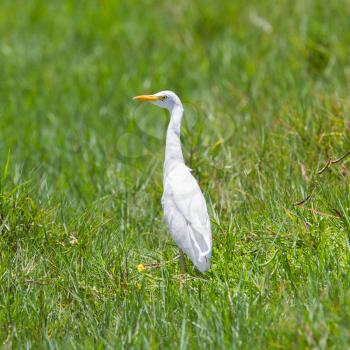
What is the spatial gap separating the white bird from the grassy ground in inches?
6.7

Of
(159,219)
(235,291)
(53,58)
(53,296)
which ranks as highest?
(235,291)

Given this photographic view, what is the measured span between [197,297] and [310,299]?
0.51 m

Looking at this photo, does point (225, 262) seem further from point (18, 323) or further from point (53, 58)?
point (53, 58)

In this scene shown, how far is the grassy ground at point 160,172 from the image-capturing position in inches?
133

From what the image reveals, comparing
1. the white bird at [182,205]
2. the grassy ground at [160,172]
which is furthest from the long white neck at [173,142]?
the grassy ground at [160,172]

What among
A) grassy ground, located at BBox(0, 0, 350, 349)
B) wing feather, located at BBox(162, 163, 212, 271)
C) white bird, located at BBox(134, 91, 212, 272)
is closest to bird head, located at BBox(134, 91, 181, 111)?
white bird, located at BBox(134, 91, 212, 272)

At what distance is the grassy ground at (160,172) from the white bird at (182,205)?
0.17 metres

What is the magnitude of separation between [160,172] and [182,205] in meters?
1.46

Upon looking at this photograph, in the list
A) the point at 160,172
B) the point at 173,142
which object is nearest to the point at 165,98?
the point at 173,142

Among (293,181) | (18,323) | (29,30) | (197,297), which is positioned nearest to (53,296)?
(18,323)

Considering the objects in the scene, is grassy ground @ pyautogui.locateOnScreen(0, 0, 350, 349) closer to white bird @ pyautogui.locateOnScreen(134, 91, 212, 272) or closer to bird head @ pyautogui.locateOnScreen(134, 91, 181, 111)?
white bird @ pyautogui.locateOnScreen(134, 91, 212, 272)

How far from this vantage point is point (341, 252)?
365 centimetres

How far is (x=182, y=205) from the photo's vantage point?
3.79 m

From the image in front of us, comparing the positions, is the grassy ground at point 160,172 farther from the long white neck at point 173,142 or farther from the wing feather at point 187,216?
the long white neck at point 173,142
